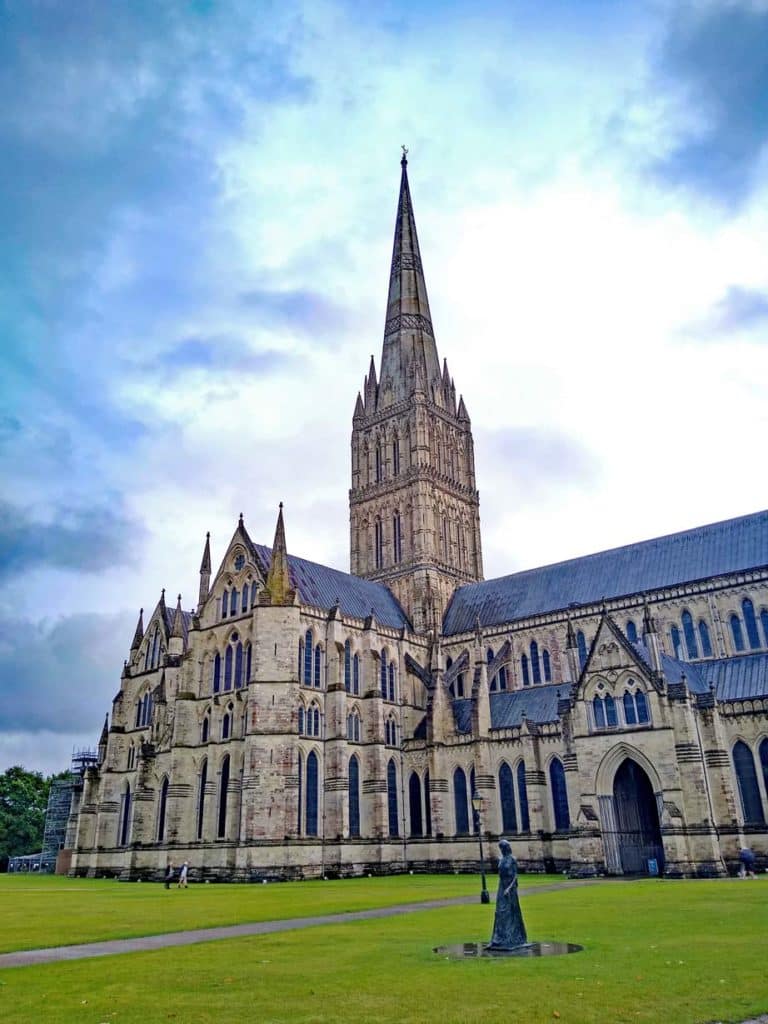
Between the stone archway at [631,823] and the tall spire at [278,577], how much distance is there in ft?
76.2

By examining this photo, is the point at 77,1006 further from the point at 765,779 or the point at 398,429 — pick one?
the point at 398,429

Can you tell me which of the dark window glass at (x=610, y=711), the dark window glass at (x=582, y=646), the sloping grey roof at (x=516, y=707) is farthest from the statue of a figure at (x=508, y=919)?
the dark window glass at (x=582, y=646)

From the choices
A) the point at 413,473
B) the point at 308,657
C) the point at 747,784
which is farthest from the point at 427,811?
the point at 413,473

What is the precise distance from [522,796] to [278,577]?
20961mm

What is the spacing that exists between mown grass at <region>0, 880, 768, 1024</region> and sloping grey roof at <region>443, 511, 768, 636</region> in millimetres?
38556

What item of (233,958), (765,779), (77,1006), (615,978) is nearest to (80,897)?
(233,958)

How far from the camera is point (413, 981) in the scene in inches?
510

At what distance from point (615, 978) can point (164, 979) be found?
735 cm

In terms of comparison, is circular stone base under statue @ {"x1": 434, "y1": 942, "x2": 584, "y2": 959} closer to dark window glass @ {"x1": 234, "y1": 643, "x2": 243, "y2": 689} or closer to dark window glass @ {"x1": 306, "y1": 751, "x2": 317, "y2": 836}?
dark window glass @ {"x1": 306, "y1": 751, "x2": 317, "y2": 836}

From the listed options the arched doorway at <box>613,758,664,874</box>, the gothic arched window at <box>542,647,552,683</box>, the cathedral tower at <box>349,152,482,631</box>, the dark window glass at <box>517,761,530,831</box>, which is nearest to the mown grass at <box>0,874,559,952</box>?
the arched doorway at <box>613,758,664,874</box>

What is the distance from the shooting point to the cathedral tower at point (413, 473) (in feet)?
240

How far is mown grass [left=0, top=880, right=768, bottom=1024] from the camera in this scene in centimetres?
1088

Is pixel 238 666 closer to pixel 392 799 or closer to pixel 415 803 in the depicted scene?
pixel 392 799

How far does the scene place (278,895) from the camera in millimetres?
35125
